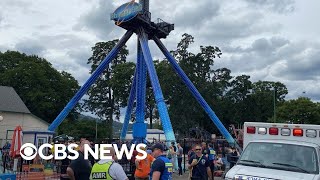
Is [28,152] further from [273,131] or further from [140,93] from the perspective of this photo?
[140,93]

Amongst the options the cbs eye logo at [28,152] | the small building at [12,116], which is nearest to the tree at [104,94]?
the small building at [12,116]

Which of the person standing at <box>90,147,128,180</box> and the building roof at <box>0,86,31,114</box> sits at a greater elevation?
the building roof at <box>0,86,31,114</box>

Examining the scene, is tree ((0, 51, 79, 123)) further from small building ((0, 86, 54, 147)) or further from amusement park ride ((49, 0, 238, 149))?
amusement park ride ((49, 0, 238, 149))

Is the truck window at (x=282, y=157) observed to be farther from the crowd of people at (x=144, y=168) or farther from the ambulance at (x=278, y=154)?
the crowd of people at (x=144, y=168)

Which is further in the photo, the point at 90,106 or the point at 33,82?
the point at 90,106

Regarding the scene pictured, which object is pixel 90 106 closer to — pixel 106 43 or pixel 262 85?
pixel 106 43

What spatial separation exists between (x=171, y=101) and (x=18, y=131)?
44.4 m

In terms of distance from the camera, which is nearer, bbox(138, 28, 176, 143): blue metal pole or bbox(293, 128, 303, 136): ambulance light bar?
bbox(293, 128, 303, 136): ambulance light bar

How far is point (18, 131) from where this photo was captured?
54.6ft

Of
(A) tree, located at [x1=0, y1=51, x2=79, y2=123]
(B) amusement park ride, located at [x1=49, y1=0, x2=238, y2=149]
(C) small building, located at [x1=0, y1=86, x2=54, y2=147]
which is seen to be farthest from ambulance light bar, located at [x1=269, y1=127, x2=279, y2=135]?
(A) tree, located at [x1=0, y1=51, x2=79, y2=123]

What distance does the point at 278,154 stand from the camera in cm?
870

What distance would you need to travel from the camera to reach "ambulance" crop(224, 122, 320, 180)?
7.95 metres

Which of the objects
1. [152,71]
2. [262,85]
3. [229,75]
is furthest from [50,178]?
[262,85]

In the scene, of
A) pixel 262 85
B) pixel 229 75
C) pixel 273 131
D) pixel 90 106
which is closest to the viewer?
pixel 273 131
